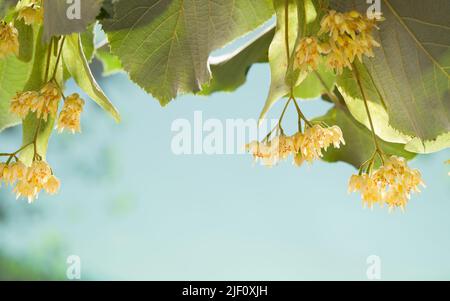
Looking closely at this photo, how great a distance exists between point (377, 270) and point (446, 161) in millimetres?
213

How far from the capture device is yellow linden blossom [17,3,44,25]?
0.71m

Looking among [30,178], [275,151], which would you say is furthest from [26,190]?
[275,151]

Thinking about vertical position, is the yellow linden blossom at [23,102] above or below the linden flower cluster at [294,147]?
above

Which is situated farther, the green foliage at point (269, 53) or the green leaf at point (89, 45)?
the green leaf at point (89, 45)

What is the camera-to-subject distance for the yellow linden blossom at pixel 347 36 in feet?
2.03

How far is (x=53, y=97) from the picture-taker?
73 cm

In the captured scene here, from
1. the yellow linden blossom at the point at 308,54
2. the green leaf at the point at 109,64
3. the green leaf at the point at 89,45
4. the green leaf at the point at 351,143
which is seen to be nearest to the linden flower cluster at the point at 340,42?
the yellow linden blossom at the point at 308,54

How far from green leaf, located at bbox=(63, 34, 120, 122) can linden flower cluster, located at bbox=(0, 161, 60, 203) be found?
0.31ft

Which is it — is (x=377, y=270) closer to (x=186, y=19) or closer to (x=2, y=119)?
(x=186, y=19)

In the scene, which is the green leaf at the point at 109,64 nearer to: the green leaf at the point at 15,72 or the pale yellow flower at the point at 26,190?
the green leaf at the point at 15,72

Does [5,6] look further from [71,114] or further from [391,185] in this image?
[391,185]

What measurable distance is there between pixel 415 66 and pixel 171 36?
25 cm

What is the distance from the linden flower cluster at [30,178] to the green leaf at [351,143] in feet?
1.23

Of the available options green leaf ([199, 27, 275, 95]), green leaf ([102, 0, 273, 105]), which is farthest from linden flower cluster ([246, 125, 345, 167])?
green leaf ([199, 27, 275, 95])
